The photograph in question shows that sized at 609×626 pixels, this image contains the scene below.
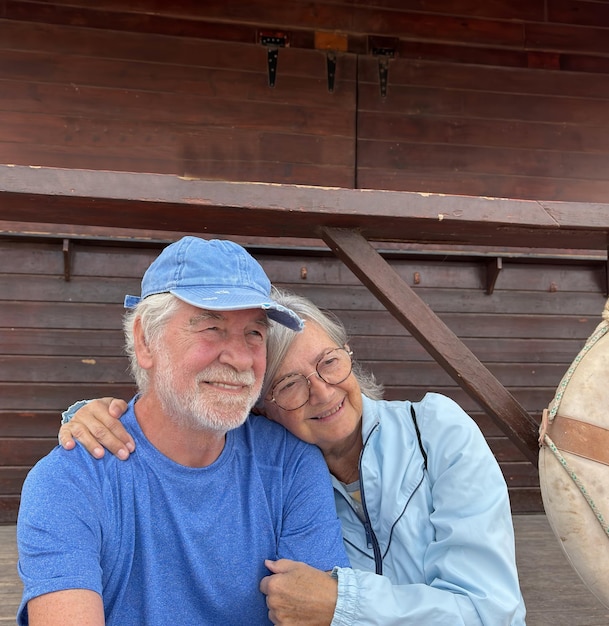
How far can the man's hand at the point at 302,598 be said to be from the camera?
1.17m

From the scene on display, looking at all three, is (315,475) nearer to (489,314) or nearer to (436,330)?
(436,330)

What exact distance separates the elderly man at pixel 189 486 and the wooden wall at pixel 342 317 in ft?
7.39

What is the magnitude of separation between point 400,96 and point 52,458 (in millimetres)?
3200

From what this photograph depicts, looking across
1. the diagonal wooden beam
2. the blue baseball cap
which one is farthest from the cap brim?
the diagonal wooden beam

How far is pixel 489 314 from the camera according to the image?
3826 millimetres

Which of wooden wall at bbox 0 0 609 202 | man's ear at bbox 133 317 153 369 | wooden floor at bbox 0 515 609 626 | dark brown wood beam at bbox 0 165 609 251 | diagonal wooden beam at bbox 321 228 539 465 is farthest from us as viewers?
wooden wall at bbox 0 0 609 202

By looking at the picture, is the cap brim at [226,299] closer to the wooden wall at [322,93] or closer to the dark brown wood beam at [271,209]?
the dark brown wood beam at [271,209]

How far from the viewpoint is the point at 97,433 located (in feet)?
4.00

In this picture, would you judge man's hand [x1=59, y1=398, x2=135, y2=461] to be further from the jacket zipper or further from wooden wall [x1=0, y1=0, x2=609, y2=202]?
wooden wall [x1=0, y1=0, x2=609, y2=202]

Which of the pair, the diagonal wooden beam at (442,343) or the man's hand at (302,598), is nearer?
the man's hand at (302,598)

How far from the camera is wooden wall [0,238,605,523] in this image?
3.41m

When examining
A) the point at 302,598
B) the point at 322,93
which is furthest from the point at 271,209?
the point at 322,93

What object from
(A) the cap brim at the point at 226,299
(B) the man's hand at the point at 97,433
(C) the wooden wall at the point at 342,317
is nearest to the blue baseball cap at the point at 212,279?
(A) the cap brim at the point at 226,299

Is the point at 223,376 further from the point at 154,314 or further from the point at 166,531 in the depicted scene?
the point at 166,531
